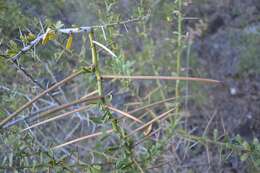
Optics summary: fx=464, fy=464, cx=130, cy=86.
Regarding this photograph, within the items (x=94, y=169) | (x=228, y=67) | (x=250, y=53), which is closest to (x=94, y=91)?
(x=94, y=169)

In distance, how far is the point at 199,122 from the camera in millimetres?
2686

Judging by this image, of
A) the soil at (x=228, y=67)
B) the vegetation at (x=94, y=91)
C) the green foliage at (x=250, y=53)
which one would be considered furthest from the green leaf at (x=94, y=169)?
the green foliage at (x=250, y=53)

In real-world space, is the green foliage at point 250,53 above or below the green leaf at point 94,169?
below

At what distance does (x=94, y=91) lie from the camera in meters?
1.05

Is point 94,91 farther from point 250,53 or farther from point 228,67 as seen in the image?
point 228,67

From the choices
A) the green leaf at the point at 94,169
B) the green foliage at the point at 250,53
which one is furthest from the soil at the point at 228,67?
the green leaf at the point at 94,169

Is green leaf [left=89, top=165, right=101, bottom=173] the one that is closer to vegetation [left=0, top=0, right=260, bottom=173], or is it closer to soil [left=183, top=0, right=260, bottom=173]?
vegetation [left=0, top=0, right=260, bottom=173]

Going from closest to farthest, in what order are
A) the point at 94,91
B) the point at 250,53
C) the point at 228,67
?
the point at 94,91, the point at 250,53, the point at 228,67

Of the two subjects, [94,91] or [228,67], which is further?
[228,67]

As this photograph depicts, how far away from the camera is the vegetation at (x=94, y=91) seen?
103 centimetres

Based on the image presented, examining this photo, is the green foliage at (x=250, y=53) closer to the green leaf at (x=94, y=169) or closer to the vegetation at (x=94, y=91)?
the vegetation at (x=94, y=91)

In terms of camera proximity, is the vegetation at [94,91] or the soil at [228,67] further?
the soil at [228,67]

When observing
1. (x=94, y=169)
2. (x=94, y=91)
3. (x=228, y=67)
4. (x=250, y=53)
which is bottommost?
(x=228, y=67)

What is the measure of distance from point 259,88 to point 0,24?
165 centimetres
